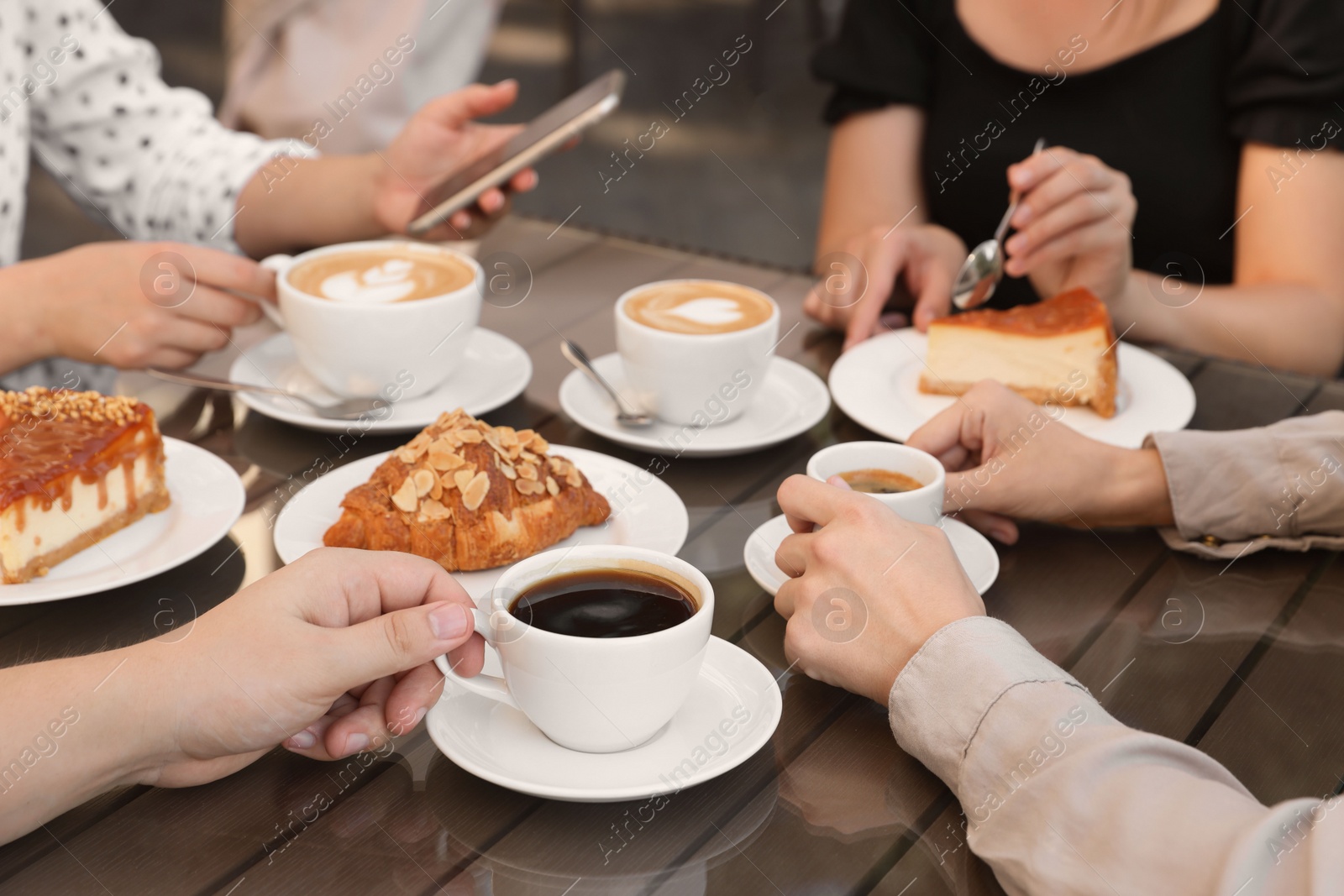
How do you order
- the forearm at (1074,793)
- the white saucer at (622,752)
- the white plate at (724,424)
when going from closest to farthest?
the forearm at (1074,793) → the white saucer at (622,752) → the white plate at (724,424)

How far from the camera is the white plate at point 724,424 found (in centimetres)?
131

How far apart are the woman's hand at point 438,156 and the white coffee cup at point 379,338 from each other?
35 centimetres

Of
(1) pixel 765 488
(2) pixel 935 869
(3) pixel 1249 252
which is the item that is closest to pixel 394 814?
(2) pixel 935 869

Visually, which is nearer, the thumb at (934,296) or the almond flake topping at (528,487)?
the almond flake topping at (528,487)

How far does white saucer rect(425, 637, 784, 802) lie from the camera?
776 mm

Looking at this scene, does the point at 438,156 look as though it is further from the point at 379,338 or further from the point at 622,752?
the point at 622,752

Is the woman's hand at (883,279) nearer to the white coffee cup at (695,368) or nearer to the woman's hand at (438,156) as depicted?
the white coffee cup at (695,368)

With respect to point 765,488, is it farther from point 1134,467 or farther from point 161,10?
point 161,10

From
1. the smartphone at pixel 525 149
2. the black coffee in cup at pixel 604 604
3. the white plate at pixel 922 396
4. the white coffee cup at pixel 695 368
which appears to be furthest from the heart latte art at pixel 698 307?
the black coffee in cup at pixel 604 604

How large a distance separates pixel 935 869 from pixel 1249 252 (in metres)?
1.50

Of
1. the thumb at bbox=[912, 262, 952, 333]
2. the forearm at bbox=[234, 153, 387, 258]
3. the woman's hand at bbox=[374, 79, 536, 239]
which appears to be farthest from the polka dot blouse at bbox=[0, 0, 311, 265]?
the thumb at bbox=[912, 262, 952, 333]

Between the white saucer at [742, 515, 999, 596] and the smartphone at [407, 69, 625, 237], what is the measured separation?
0.63m

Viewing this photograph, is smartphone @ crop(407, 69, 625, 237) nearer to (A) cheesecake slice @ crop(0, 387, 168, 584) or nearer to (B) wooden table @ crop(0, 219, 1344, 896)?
(B) wooden table @ crop(0, 219, 1344, 896)

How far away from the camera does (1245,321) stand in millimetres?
1775
